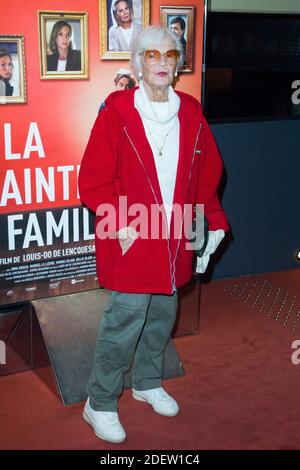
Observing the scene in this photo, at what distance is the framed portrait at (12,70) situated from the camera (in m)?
2.37

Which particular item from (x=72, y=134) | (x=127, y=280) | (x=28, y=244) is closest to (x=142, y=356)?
(x=127, y=280)

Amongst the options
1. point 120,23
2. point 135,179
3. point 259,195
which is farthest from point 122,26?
point 259,195

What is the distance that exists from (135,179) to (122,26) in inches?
29.0

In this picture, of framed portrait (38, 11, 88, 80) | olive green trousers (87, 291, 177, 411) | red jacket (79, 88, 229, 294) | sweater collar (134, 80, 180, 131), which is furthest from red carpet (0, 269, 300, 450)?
framed portrait (38, 11, 88, 80)

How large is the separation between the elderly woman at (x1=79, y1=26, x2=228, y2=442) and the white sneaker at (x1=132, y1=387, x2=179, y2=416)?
8.1 inches

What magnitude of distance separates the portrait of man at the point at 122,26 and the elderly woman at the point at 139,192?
38cm

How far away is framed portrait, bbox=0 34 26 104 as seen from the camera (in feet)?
7.79

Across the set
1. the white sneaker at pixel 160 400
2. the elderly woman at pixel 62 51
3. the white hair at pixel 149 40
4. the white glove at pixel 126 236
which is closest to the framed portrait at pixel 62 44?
the elderly woman at pixel 62 51

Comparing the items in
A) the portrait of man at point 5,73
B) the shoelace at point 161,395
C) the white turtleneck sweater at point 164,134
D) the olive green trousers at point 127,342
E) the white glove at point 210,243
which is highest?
the portrait of man at point 5,73

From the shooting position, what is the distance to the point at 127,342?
2271 millimetres

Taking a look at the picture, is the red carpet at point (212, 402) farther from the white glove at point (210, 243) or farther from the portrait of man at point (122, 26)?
the portrait of man at point (122, 26)

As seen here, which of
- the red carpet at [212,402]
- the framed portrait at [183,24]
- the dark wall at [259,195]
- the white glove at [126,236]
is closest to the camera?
the white glove at [126,236]

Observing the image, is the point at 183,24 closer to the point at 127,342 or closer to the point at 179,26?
the point at 179,26

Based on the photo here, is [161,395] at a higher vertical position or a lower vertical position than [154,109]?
lower
